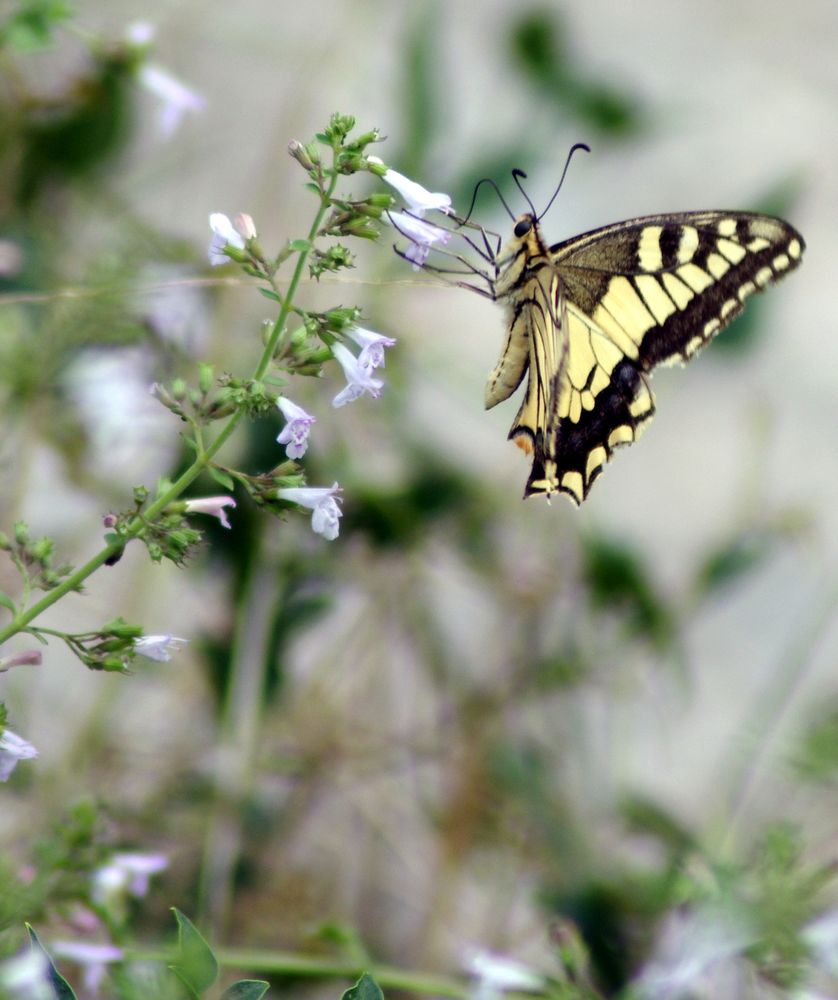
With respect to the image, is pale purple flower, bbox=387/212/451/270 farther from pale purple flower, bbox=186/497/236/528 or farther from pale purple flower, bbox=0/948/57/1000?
pale purple flower, bbox=0/948/57/1000

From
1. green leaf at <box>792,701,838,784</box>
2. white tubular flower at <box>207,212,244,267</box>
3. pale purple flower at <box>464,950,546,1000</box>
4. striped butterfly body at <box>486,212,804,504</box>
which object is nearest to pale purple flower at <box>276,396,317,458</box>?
white tubular flower at <box>207,212,244,267</box>

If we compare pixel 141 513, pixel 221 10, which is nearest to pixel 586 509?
pixel 141 513

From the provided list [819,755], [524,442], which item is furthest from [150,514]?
[819,755]

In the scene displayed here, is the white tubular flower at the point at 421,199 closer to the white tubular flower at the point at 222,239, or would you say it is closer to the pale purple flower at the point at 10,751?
the white tubular flower at the point at 222,239

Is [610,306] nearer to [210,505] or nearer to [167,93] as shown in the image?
[167,93]

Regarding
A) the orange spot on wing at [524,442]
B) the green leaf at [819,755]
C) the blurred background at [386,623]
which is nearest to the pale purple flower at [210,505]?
the blurred background at [386,623]

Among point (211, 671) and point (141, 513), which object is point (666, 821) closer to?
point (211, 671)

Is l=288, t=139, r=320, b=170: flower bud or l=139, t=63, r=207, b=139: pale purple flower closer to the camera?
l=288, t=139, r=320, b=170: flower bud
